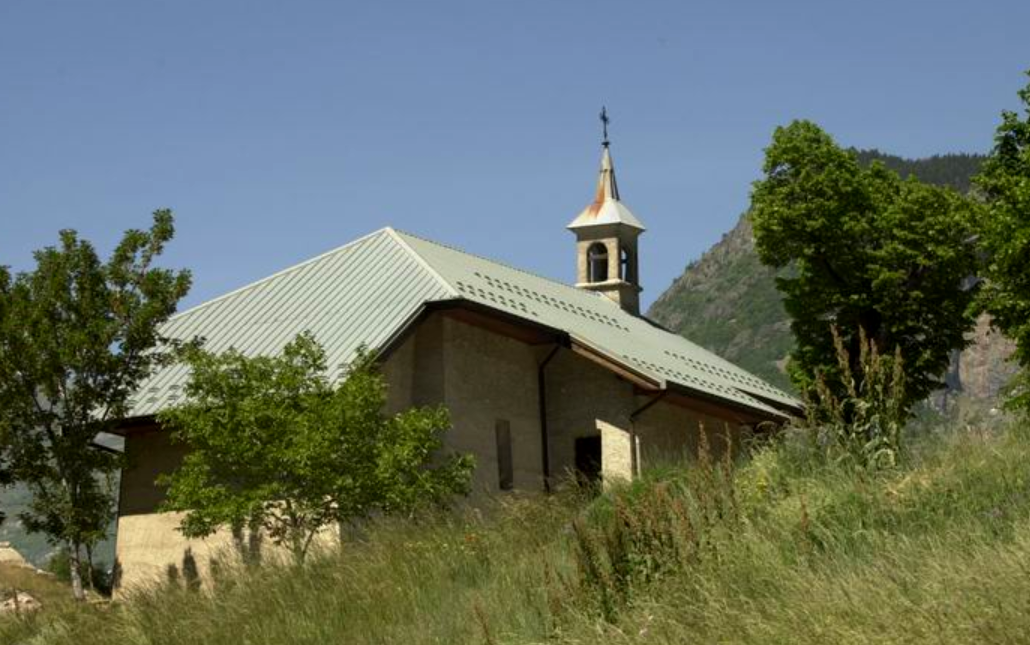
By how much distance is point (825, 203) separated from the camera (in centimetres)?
4588

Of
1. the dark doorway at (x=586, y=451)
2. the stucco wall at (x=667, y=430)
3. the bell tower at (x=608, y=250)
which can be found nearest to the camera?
the stucco wall at (x=667, y=430)

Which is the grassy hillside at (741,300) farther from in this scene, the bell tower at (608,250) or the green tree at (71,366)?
the green tree at (71,366)

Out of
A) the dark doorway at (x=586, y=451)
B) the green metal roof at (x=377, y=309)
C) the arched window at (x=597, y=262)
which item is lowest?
the dark doorway at (x=586, y=451)

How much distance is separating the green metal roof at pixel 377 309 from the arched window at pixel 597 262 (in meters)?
6.67

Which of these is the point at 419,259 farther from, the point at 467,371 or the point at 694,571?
the point at 694,571

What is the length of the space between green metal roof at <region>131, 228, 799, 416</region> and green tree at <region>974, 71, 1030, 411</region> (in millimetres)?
5627

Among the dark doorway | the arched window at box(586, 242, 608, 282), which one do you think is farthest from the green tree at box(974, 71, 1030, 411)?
the arched window at box(586, 242, 608, 282)

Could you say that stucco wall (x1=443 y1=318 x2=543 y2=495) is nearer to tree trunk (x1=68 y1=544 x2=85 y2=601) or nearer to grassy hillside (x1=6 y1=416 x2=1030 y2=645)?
tree trunk (x1=68 y1=544 x2=85 y2=601)

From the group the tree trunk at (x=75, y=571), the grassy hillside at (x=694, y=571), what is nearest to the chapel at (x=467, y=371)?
the tree trunk at (x=75, y=571)

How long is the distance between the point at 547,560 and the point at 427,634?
108 centimetres

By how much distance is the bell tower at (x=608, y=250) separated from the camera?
44531mm

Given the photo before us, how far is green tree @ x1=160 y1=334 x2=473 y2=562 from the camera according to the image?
76.7 feet

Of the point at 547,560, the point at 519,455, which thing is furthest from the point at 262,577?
the point at 519,455

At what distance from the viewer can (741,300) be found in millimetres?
147625
